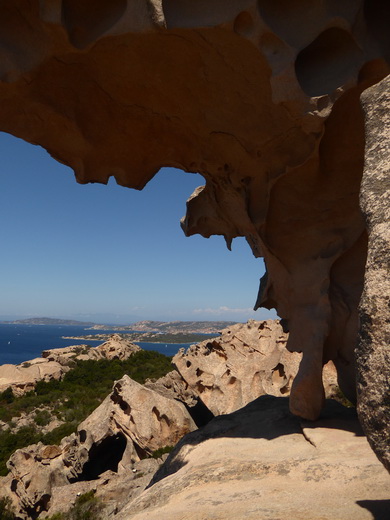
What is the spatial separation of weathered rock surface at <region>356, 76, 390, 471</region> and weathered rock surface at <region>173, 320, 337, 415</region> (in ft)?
27.3

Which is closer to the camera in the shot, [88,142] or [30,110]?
[30,110]

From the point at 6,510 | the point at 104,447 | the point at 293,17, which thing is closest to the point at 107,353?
the point at 104,447

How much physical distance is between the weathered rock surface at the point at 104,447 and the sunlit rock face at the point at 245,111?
202 inches

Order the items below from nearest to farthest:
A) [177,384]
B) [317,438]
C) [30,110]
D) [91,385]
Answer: [317,438] → [30,110] → [177,384] → [91,385]

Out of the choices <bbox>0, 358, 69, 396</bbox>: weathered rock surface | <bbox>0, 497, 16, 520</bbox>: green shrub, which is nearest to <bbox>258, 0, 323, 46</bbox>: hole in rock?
<bbox>0, 497, 16, 520</bbox>: green shrub

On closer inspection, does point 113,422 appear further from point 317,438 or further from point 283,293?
point 317,438

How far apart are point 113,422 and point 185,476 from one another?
8.10 metres

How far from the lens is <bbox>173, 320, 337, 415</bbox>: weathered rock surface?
33.4 ft

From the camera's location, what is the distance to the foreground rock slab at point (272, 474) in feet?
10.4

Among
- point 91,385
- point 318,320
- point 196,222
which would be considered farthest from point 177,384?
point 91,385

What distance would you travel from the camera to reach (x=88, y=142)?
271 inches

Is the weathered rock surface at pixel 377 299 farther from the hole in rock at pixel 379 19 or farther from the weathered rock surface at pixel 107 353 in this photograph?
the weathered rock surface at pixel 107 353

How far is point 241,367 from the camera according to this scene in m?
10.5

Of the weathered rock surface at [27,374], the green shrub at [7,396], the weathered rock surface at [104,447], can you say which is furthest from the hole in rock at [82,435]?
the weathered rock surface at [27,374]
